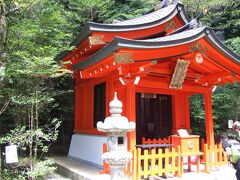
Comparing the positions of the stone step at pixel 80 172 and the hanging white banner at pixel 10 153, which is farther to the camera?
the stone step at pixel 80 172

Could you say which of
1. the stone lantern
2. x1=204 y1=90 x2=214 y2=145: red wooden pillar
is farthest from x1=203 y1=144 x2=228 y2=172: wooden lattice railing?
the stone lantern

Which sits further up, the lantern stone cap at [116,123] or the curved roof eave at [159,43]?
the curved roof eave at [159,43]

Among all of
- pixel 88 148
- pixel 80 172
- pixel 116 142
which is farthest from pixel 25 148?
pixel 116 142

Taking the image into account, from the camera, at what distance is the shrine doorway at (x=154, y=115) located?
936 cm

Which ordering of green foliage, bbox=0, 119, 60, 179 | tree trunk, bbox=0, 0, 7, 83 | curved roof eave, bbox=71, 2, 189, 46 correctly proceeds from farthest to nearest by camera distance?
1. curved roof eave, bbox=71, 2, 189, 46
2. tree trunk, bbox=0, 0, 7, 83
3. green foliage, bbox=0, 119, 60, 179

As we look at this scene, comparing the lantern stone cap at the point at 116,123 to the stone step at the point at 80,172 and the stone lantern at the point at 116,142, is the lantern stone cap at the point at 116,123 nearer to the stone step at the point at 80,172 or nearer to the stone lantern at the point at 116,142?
the stone lantern at the point at 116,142

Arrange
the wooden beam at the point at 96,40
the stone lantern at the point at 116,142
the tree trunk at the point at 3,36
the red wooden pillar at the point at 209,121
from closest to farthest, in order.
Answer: the stone lantern at the point at 116,142, the tree trunk at the point at 3,36, the wooden beam at the point at 96,40, the red wooden pillar at the point at 209,121

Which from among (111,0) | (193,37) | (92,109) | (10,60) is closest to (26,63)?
(10,60)

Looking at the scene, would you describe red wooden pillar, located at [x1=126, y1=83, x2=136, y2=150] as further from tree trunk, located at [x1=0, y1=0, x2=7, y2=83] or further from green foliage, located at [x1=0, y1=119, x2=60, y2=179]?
tree trunk, located at [x1=0, y1=0, x2=7, y2=83]

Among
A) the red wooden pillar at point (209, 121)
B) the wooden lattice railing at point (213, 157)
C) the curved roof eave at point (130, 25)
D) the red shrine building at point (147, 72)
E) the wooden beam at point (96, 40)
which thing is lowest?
the wooden lattice railing at point (213, 157)

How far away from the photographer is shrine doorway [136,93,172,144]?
9.36 m

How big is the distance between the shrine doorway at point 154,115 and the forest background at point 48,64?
2.75 meters

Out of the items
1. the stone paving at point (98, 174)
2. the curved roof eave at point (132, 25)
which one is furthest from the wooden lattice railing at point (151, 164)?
the curved roof eave at point (132, 25)

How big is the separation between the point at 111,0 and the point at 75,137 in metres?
8.75
